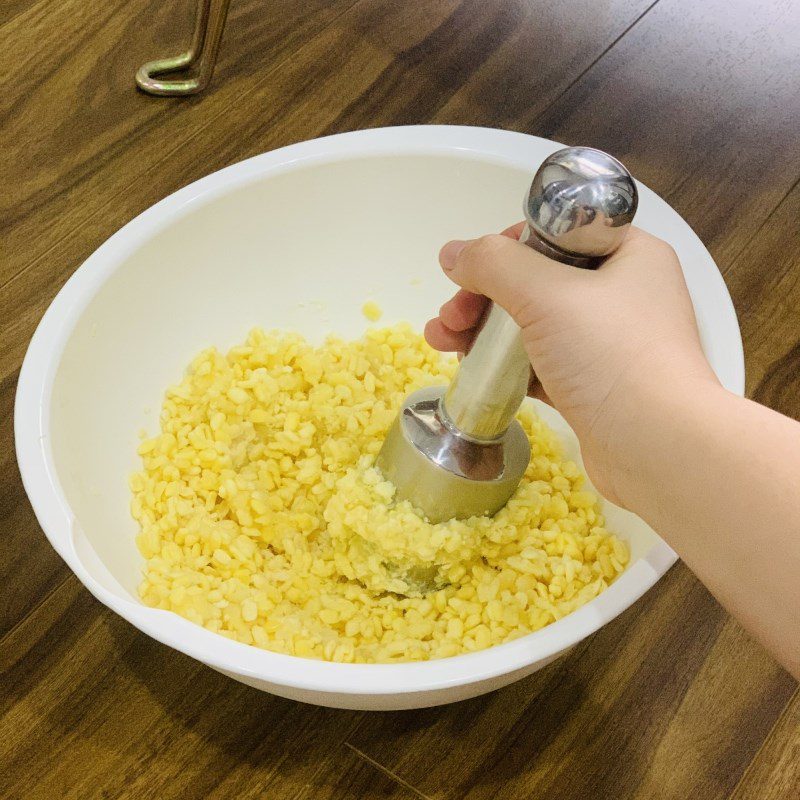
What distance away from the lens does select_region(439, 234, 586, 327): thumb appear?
0.58m

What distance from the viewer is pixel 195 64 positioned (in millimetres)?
1253

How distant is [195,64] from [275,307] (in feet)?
1.54

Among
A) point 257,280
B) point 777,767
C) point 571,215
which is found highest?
point 571,215

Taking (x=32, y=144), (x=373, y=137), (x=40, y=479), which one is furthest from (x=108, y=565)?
(x=32, y=144)

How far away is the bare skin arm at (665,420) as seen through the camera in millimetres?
507

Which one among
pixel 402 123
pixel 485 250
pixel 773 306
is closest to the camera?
pixel 485 250

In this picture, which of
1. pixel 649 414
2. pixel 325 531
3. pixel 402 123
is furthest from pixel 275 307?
pixel 649 414

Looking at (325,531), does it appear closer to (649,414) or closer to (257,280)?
(257,280)

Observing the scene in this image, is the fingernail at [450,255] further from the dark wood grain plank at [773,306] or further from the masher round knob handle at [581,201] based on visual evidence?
the dark wood grain plank at [773,306]

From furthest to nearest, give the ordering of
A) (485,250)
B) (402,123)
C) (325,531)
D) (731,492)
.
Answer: (402,123) < (325,531) < (485,250) < (731,492)

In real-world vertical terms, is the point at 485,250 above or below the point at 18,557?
above

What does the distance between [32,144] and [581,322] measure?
85 centimetres

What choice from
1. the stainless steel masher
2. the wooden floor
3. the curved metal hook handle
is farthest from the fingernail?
the curved metal hook handle

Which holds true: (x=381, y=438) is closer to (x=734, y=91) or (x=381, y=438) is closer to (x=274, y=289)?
(x=274, y=289)
